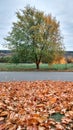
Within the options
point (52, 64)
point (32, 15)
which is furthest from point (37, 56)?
point (32, 15)

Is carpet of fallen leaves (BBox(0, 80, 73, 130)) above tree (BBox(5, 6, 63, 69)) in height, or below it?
below

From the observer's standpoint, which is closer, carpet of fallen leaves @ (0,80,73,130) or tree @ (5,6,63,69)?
carpet of fallen leaves @ (0,80,73,130)

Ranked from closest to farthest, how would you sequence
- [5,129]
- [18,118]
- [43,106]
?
[5,129] → [18,118] → [43,106]

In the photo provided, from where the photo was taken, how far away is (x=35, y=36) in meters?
27.6

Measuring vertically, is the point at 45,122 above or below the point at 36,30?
below

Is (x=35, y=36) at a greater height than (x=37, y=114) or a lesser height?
greater

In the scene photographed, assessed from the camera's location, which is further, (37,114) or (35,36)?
(35,36)

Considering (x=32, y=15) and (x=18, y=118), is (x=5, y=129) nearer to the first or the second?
(x=18, y=118)

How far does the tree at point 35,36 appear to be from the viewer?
91.0 ft

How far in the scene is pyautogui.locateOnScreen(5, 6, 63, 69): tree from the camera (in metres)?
27.8

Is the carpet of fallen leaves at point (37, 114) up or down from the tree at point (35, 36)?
down

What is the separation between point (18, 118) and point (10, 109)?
0.69m

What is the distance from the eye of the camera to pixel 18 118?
12.0 feet

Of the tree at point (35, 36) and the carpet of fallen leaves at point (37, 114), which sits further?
the tree at point (35, 36)
